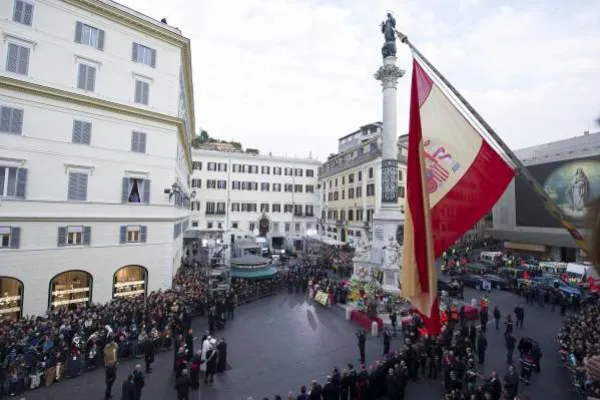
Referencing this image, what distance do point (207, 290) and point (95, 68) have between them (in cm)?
1538

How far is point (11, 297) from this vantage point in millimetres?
16531

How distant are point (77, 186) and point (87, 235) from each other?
9.48ft

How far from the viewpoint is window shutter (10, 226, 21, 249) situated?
1648 centimetres

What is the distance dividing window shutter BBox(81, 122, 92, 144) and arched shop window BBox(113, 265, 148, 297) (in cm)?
804

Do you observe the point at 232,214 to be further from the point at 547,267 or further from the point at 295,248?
the point at 547,267

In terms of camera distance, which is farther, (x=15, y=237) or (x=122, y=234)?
(x=122, y=234)

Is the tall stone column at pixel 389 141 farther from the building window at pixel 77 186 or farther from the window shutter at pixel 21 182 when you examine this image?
the window shutter at pixel 21 182

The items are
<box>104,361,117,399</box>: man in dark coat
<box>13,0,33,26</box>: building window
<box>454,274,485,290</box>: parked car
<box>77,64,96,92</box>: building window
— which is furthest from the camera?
<box>454,274,485,290</box>: parked car

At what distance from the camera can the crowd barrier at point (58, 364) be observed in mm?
10703

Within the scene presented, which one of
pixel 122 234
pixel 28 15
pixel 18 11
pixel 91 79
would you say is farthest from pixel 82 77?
pixel 122 234

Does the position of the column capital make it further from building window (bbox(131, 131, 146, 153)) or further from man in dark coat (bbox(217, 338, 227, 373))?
man in dark coat (bbox(217, 338, 227, 373))

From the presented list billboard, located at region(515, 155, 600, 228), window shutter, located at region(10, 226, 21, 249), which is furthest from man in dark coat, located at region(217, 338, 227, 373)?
billboard, located at region(515, 155, 600, 228)

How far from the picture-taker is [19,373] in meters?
10.8

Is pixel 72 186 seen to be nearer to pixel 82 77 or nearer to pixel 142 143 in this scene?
pixel 142 143
